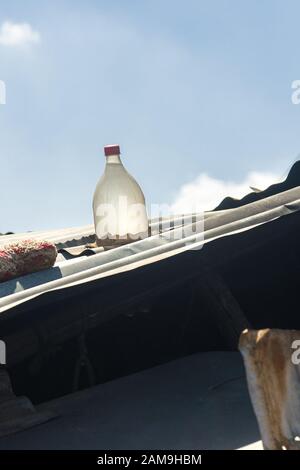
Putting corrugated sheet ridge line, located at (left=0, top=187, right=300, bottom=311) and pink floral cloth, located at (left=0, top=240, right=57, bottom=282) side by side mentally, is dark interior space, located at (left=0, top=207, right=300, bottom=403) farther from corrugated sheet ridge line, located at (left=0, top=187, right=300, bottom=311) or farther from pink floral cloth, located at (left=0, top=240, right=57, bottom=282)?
pink floral cloth, located at (left=0, top=240, right=57, bottom=282)

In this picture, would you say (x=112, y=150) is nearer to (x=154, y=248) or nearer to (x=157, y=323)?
(x=154, y=248)

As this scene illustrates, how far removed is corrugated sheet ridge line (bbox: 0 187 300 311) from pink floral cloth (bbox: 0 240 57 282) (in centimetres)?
8

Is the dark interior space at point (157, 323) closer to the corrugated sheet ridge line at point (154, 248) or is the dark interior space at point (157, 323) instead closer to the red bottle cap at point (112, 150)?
the corrugated sheet ridge line at point (154, 248)

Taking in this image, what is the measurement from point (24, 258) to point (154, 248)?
650 mm

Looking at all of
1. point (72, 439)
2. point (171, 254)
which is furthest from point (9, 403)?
point (171, 254)

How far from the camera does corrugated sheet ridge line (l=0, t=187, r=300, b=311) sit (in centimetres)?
280

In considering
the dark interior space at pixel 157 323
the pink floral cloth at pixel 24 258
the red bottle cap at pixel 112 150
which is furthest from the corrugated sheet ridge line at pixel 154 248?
the red bottle cap at pixel 112 150

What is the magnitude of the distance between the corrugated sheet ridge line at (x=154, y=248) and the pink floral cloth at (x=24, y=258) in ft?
0.25

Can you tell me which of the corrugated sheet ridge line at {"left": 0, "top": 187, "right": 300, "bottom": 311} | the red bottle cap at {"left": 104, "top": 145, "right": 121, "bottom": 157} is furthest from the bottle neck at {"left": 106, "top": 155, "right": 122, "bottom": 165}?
the corrugated sheet ridge line at {"left": 0, "top": 187, "right": 300, "bottom": 311}

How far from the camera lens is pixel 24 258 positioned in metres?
3.18

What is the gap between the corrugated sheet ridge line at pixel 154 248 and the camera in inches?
110

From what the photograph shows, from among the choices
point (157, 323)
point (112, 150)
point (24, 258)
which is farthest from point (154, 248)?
point (157, 323)
